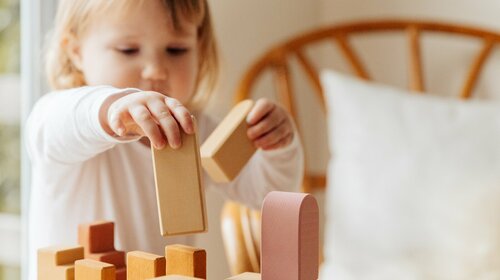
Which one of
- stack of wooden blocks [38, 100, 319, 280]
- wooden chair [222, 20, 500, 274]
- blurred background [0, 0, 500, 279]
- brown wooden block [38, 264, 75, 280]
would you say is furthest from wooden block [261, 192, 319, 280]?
wooden chair [222, 20, 500, 274]

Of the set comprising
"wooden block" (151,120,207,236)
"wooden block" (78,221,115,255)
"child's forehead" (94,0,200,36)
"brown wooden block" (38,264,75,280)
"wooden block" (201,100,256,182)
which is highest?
"child's forehead" (94,0,200,36)

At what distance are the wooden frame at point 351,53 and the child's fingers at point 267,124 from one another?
779mm

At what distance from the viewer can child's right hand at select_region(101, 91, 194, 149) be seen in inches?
12.9

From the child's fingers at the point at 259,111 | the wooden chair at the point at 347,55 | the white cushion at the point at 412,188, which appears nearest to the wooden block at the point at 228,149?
the child's fingers at the point at 259,111

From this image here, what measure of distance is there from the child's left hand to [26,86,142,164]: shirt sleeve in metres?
0.09

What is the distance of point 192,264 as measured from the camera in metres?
0.35

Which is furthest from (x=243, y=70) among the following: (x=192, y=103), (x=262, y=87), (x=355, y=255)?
(x=192, y=103)

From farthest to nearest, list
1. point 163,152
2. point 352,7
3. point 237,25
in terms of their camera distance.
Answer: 1. point 352,7
2. point 237,25
3. point 163,152

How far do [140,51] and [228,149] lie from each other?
0.23 feet

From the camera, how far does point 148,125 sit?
0.33 m

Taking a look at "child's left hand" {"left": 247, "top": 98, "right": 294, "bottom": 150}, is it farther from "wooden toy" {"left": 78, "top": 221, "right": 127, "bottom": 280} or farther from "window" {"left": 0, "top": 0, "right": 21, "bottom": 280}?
"window" {"left": 0, "top": 0, "right": 21, "bottom": 280}

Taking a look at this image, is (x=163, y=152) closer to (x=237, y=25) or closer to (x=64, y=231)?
(x=64, y=231)

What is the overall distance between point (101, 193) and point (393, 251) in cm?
64

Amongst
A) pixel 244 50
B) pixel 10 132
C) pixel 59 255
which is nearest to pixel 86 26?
pixel 59 255
